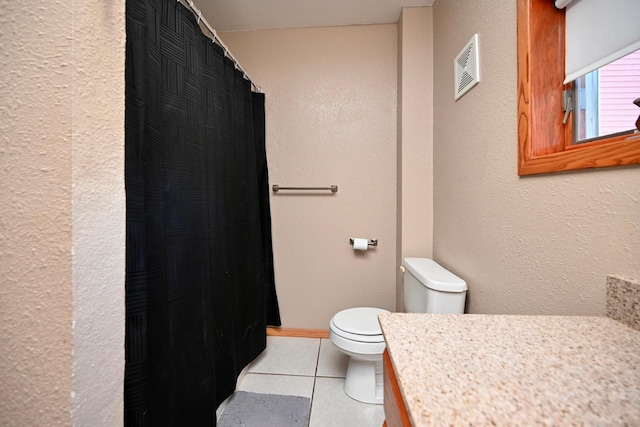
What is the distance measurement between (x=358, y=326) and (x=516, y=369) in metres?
0.98

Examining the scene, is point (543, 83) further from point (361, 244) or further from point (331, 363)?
point (331, 363)

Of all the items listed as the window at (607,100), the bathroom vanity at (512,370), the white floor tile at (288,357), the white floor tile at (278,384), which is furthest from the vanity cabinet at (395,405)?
the white floor tile at (288,357)

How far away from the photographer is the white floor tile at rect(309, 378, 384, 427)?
1.18 meters

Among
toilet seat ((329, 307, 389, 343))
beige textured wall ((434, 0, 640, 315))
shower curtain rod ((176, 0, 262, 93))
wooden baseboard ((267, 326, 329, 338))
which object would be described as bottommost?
wooden baseboard ((267, 326, 329, 338))

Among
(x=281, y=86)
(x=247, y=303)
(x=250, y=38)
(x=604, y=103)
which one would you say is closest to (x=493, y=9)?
(x=604, y=103)

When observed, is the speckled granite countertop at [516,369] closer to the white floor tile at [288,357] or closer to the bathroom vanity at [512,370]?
the bathroom vanity at [512,370]

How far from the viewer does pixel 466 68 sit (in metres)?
1.13

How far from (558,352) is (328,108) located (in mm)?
1768

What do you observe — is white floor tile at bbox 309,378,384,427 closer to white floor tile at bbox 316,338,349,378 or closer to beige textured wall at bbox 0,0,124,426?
white floor tile at bbox 316,338,349,378

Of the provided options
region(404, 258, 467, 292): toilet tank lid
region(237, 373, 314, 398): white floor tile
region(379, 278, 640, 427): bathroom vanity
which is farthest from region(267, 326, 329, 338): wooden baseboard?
region(379, 278, 640, 427): bathroom vanity

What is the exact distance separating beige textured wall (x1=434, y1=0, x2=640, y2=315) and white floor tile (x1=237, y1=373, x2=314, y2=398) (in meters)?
1.00

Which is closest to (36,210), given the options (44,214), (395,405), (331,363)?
(44,214)

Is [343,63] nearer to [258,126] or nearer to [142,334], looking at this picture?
[258,126]

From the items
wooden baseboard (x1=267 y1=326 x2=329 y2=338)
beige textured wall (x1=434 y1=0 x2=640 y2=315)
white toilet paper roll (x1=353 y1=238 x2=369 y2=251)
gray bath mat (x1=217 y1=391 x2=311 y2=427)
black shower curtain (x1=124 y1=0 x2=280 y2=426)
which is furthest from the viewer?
wooden baseboard (x1=267 y1=326 x2=329 y2=338)
